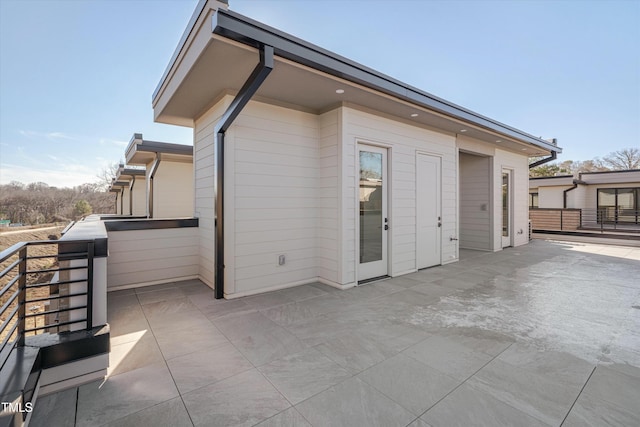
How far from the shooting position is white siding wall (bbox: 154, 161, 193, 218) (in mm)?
7203

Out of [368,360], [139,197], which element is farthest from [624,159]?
[139,197]

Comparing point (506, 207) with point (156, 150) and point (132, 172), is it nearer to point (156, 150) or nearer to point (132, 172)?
point (156, 150)

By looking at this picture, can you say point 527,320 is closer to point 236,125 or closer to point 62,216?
point 236,125

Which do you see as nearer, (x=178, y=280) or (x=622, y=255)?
(x=178, y=280)

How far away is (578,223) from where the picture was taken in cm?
1125

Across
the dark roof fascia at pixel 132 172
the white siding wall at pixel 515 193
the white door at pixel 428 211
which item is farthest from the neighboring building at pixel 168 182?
the white siding wall at pixel 515 193

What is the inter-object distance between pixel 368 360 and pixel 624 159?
1135 inches

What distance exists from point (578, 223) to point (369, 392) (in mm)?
13715

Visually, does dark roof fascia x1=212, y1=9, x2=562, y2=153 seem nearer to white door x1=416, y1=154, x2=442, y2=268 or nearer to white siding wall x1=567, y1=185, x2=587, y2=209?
white door x1=416, y1=154, x2=442, y2=268

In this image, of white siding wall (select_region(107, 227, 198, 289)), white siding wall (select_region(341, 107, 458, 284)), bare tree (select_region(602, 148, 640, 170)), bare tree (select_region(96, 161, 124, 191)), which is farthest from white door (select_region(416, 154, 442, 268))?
bare tree (select_region(96, 161, 124, 191))

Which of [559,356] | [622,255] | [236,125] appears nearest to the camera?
[559,356]

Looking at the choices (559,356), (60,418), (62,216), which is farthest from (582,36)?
(62,216)

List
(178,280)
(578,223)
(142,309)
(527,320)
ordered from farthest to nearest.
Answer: (578,223), (178,280), (142,309), (527,320)

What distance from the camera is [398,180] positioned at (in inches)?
187
